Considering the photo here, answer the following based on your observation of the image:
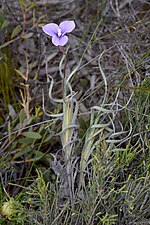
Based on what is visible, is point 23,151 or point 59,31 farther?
point 23,151

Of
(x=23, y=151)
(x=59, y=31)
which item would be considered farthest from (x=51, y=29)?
(x=23, y=151)

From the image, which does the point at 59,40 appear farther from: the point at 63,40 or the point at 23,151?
the point at 23,151

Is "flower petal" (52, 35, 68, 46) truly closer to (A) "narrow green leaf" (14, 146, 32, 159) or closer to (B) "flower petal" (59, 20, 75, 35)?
(B) "flower petal" (59, 20, 75, 35)

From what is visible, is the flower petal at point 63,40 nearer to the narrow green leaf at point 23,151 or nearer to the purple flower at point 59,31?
the purple flower at point 59,31

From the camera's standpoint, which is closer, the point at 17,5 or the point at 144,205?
the point at 144,205

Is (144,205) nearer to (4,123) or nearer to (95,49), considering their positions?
(4,123)

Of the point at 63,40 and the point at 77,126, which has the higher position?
the point at 63,40

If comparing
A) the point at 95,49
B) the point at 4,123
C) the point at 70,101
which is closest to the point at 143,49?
the point at 95,49

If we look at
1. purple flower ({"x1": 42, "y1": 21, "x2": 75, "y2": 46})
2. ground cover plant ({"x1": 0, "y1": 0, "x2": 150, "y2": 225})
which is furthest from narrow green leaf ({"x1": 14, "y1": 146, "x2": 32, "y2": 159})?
purple flower ({"x1": 42, "y1": 21, "x2": 75, "y2": 46})
